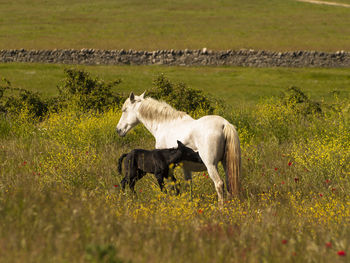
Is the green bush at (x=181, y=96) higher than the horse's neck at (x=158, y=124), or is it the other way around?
the horse's neck at (x=158, y=124)

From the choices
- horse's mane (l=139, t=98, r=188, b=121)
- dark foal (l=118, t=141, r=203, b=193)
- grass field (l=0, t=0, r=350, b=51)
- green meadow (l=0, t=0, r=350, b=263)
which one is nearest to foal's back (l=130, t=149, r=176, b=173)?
dark foal (l=118, t=141, r=203, b=193)

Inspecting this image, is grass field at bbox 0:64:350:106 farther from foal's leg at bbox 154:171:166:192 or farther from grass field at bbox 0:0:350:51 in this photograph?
foal's leg at bbox 154:171:166:192

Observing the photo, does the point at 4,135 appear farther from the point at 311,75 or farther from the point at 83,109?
the point at 311,75

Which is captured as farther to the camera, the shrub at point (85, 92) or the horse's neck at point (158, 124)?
the shrub at point (85, 92)

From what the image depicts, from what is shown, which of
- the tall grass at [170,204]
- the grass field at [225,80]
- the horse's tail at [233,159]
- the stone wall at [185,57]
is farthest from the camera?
the stone wall at [185,57]

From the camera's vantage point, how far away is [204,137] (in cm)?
762

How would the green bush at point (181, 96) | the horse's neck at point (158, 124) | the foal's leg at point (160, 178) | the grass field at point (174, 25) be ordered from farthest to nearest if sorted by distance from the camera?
the grass field at point (174, 25)
the green bush at point (181, 96)
the horse's neck at point (158, 124)
the foal's leg at point (160, 178)

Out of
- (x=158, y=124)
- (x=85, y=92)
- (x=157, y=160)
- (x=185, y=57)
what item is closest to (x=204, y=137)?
(x=157, y=160)

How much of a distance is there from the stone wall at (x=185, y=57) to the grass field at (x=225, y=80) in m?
2.64

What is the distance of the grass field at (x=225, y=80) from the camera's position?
1094 inches

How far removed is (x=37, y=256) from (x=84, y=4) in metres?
85.9

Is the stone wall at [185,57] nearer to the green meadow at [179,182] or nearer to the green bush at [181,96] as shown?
the green meadow at [179,182]

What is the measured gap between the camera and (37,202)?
16.1 feet

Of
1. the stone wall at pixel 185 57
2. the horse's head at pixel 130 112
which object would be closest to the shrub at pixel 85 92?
the horse's head at pixel 130 112
